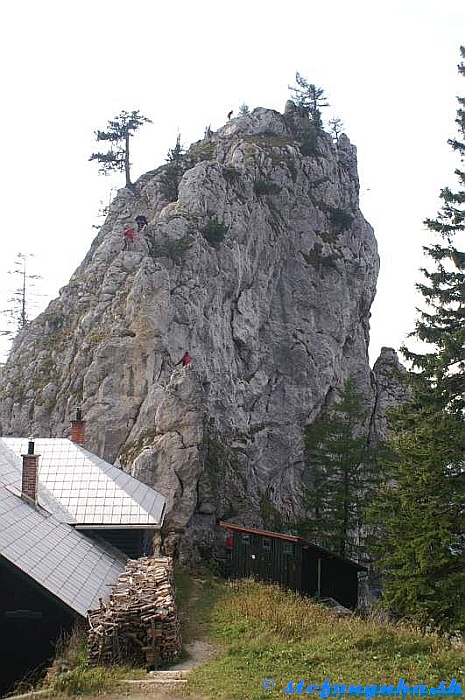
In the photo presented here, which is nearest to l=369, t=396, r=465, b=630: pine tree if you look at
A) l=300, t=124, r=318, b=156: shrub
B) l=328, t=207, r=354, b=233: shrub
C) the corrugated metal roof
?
the corrugated metal roof

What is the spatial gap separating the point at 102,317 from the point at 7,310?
94.8 ft

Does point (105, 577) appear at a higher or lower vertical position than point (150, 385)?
lower

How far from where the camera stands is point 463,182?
2150 cm

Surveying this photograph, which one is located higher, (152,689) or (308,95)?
(308,95)

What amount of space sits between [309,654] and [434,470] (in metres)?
8.09

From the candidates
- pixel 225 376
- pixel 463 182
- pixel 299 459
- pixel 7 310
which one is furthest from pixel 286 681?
pixel 7 310

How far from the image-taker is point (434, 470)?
18.4 meters

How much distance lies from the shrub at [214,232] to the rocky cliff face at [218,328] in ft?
0.30

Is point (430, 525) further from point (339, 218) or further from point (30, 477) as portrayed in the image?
point (339, 218)

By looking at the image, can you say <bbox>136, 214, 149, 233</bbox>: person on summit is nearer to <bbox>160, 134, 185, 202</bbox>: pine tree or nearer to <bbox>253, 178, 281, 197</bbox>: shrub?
<bbox>160, 134, 185, 202</bbox>: pine tree

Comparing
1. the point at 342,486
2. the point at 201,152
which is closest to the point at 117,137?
the point at 201,152

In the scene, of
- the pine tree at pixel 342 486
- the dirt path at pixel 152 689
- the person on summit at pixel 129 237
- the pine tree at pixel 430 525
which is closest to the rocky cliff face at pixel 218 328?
the person on summit at pixel 129 237

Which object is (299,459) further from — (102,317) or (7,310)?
(7,310)

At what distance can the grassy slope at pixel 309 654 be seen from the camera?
35.1ft
